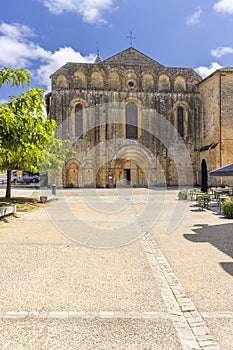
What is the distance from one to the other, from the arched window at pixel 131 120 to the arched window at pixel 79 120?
477 cm

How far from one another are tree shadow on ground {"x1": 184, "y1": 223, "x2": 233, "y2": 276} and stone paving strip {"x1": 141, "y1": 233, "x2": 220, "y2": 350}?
1130 millimetres

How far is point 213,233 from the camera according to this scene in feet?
28.3

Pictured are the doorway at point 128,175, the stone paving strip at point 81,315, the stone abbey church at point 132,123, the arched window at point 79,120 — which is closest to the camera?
the stone paving strip at point 81,315

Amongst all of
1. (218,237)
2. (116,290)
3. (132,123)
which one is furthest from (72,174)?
(116,290)

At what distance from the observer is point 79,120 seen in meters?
33.2

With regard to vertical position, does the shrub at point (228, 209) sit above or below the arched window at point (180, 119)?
below

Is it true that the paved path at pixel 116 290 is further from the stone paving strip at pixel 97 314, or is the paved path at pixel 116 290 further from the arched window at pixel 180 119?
the arched window at pixel 180 119

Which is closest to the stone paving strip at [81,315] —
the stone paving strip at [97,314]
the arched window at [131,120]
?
the stone paving strip at [97,314]

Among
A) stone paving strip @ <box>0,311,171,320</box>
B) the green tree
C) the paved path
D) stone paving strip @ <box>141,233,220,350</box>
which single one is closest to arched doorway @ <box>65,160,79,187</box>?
the green tree

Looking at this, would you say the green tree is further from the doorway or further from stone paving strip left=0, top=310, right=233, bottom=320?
the doorway

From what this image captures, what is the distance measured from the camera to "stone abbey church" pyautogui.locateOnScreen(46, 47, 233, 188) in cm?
3238

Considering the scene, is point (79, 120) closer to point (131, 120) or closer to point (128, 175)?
point (131, 120)

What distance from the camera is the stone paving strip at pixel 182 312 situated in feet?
10.3

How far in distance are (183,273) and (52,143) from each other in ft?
50.0
